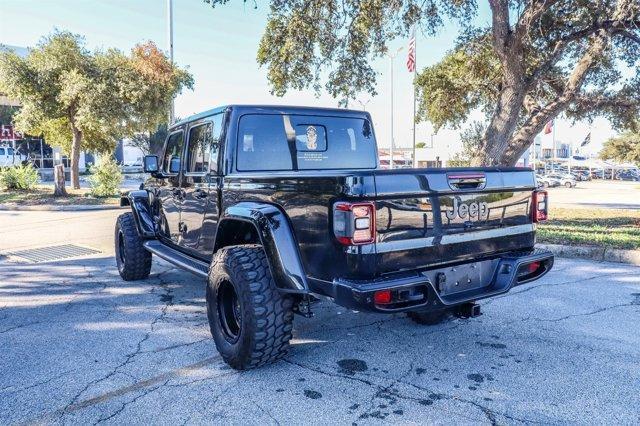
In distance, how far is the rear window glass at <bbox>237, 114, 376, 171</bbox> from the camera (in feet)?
14.3

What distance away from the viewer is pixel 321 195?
120 inches

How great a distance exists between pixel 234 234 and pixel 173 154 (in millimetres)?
1869

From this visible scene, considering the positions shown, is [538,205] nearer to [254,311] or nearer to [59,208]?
[254,311]

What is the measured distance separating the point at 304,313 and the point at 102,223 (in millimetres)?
10127

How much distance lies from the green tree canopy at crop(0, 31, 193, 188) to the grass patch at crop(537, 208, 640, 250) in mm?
14533

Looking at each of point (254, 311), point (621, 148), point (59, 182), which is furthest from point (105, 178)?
point (621, 148)

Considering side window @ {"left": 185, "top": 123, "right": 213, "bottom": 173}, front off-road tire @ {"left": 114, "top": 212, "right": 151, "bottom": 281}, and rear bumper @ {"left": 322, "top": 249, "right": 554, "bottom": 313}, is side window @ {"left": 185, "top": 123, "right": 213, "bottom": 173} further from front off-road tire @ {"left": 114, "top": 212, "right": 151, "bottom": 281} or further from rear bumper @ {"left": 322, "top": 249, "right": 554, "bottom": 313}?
rear bumper @ {"left": 322, "top": 249, "right": 554, "bottom": 313}

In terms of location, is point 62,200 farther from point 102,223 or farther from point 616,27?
point 616,27

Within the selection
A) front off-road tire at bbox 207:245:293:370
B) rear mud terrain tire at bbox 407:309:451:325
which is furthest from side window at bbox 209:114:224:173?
rear mud terrain tire at bbox 407:309:451:325

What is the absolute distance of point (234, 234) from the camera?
4.08 m

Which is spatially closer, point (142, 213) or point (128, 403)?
point (128, 403)

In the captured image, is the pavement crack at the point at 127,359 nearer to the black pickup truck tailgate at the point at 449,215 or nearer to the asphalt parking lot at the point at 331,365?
the asphalt parking lot at the point at 331,365

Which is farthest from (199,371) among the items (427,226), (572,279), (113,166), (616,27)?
(113,166)

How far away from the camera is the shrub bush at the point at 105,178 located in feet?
63.0
